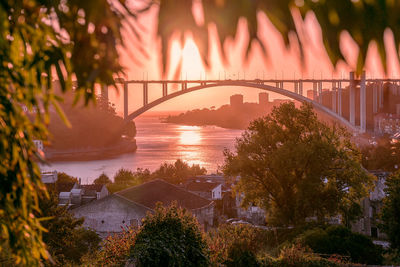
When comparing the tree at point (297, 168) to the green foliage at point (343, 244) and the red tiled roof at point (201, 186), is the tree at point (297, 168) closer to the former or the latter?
the green foliage at point (343, 244)

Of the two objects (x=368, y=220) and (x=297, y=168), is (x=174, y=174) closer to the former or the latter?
(x=368, y=220)

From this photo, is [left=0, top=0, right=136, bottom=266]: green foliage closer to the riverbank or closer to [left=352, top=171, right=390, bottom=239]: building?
[left=352, top=171, right=390, bottom=239]: building

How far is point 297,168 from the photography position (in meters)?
9.09

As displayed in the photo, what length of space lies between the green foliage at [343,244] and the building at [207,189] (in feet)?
44.3

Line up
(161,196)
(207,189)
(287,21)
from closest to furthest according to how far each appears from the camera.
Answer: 1. (287,21)
2. (161,196)
3. (207,189)

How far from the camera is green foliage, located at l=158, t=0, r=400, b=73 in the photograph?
530 millimetres

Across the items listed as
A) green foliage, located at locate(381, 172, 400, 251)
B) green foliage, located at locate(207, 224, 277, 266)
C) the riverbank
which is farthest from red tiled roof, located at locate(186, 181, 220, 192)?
the riverbank

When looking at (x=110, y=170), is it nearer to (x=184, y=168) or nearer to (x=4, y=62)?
(x=184, y=168)

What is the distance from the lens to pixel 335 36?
55 cm

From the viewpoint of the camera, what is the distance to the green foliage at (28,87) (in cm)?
76

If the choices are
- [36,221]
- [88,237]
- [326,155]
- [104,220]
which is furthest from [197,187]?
[36,221]

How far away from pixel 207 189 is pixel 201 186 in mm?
498

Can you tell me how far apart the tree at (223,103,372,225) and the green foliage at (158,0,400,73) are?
814 centimetres

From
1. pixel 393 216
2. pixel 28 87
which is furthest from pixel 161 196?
pixel 28 87
